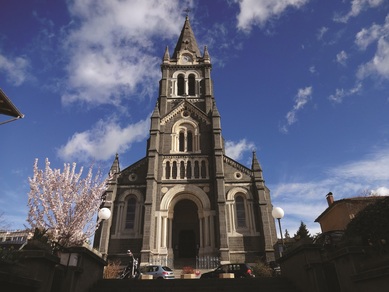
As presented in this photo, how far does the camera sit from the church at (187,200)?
940 inches

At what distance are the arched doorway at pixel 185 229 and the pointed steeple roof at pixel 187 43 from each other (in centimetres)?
2218

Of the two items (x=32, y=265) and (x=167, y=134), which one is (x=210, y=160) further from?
(x=32, y=265)

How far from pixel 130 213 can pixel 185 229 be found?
590 centimetres

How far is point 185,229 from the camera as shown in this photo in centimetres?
2811

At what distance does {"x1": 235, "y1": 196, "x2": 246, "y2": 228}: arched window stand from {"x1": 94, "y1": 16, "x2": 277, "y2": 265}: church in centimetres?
2

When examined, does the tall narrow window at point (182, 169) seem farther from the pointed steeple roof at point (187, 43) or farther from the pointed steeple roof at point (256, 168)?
the pointed steeple roof at point (187, 43)

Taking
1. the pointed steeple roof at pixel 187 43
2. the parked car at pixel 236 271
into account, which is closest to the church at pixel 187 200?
the parked car at pixel 236 271

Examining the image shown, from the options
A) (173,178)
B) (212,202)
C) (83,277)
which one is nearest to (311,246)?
(83,277)

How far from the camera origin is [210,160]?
2806cm

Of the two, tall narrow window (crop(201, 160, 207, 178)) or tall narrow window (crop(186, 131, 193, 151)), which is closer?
tall narrow window (crop(201, 160, 207, 178))

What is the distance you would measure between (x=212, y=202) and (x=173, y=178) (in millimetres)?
4536

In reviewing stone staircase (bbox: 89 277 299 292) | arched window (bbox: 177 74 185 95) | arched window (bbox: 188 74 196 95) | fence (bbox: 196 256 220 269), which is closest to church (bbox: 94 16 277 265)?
fence (bbox: 196 256 220 269)

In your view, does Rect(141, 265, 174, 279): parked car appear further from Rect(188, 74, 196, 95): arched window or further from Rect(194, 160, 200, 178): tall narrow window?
Rect(188, 74, 196, 95): arched window

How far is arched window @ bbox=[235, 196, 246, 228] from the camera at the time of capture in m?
25.3
